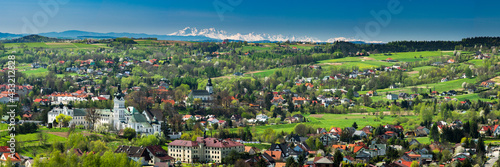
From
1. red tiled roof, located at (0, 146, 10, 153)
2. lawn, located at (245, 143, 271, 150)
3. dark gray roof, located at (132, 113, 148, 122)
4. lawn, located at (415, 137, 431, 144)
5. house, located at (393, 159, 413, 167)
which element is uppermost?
dark gray roof, located at (132, 113, 148, 122)

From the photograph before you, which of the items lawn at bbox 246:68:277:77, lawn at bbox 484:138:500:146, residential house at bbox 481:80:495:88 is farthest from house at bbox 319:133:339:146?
lawn at bbox 246:68:277:77

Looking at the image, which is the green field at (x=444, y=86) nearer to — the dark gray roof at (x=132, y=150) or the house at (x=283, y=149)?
the house at (x=283, y=149)

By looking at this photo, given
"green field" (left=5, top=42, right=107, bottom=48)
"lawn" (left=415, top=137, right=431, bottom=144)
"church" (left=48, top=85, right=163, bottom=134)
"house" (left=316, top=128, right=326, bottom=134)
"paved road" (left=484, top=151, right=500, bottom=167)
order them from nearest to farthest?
"paved road" (left=484, top=151, right=500, bottom=167), "lawn" (left=415, top=137, right=431, bottom=144), "church" (left=48, top=85, right=163, bottom=134), "house" (left=316, top=128, right=326, bottom=134), "green field" (left=5, top=42, right=107, bottom=48)

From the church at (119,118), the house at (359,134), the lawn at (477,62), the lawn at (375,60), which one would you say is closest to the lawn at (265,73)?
the lawn at (375,60)

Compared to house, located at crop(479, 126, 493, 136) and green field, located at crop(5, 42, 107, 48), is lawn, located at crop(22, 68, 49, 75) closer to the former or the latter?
green field, located at crop(5, 42, 107, 48)

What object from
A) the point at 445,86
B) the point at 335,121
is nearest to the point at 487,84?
the point at 445,86

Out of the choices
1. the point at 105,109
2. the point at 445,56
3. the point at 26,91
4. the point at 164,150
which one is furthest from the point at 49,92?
the point at 445,56
